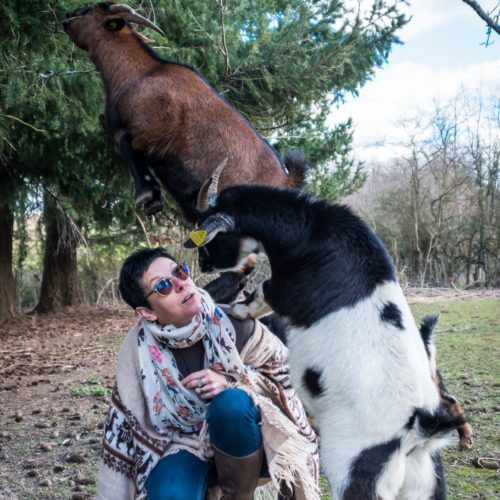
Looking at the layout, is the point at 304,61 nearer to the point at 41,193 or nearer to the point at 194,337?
the point at 41,193

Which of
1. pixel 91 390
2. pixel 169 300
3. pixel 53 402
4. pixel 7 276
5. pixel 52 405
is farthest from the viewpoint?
pixel 7 276

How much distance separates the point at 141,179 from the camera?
151 inches

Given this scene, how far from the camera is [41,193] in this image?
32.0ft

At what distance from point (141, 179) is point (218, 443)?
6.16 ft

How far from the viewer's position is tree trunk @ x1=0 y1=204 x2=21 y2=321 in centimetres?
1099

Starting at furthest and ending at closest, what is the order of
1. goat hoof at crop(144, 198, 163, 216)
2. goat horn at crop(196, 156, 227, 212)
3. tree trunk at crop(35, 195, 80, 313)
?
tree trunk at crop(35, 195, 80, 313), goat hoof at crop(144, 198, 163, 216), goat horn at crop(196, 156, 227, 212)

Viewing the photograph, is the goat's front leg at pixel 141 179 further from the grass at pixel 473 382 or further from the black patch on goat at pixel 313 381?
the grass at pixel 473 382

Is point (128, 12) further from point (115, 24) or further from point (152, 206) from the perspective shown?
point (152, 206)

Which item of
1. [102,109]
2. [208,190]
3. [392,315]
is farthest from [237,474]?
[102,109]

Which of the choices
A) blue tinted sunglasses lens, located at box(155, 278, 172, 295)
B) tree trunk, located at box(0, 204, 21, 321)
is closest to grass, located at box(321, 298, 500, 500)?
blue tinted sunglasses lens, located at box(155, 278, 172, 295)

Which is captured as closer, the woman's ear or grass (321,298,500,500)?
the woman's ear

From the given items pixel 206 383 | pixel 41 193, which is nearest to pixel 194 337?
pixel 206 383

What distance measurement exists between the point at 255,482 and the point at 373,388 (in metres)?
0.60

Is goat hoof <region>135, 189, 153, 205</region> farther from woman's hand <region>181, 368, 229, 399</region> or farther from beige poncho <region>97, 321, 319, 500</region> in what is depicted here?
woman's hand <region>181, 368, 229, 399</region>
